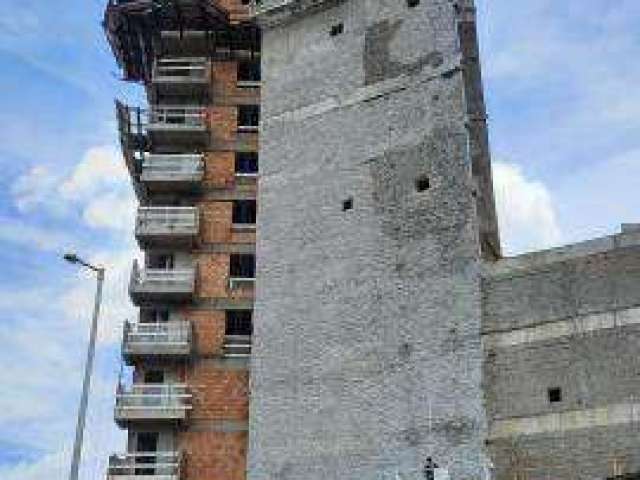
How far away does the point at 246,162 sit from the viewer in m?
42.6

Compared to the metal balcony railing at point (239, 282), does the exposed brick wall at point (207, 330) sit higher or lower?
lower

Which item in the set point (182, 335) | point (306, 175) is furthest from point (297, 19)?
point (182, 335)

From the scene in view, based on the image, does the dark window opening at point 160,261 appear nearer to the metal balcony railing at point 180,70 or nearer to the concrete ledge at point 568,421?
the metal balcony railing at point 180,70

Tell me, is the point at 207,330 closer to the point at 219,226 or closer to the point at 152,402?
the point at 152,402

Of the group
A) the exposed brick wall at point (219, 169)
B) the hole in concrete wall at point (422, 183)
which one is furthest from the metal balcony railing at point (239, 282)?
the hole in concrete wall at point (422, 183)

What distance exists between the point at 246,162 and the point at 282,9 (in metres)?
6.52

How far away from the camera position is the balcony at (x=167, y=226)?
131 ft

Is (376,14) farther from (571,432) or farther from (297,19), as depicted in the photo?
(571,432)

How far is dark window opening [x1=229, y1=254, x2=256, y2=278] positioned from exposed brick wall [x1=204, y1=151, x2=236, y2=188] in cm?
310

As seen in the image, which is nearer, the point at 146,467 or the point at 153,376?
the point at 146,467

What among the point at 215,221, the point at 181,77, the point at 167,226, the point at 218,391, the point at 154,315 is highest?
the point at 181,77

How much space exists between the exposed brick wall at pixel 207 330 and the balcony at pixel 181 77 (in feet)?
33.3

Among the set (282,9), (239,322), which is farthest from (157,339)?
(282,9)

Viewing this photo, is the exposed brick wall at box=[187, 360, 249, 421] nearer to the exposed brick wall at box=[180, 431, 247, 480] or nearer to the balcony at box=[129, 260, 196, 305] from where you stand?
the exposed brick wall at box=[180, 431, 247, 480]
